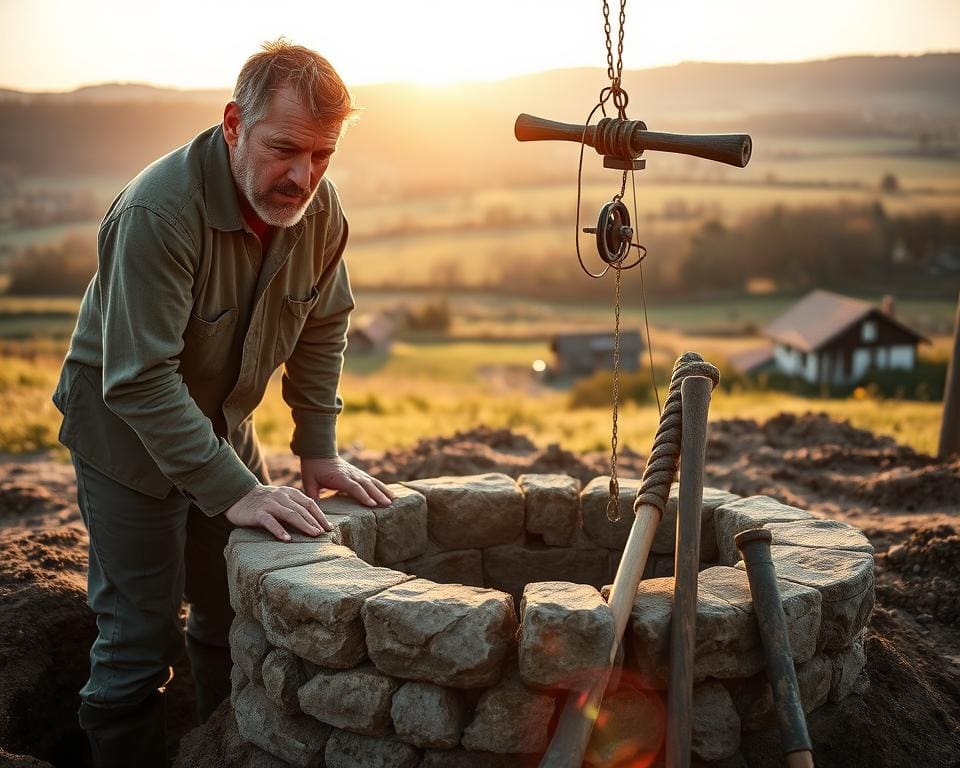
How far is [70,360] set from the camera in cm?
353

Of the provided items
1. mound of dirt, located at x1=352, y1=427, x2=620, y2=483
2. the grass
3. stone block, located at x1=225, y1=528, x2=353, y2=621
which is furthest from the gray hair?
the grass

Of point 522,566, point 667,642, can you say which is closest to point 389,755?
point 667,642

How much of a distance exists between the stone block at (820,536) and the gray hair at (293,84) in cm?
225

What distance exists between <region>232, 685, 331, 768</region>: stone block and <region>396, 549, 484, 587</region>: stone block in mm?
1093

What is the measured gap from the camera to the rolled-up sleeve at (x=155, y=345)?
3105 millimetres

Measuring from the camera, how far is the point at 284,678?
3070 millimetres

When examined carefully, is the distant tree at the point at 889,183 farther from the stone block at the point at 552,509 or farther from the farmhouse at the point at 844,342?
the stone block at the point at 552,509

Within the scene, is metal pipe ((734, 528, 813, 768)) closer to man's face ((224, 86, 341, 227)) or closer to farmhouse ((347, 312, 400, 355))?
man's face ((224, 86, 341, 227))

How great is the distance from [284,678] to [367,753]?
374 mm

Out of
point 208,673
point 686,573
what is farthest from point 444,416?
point 686,573

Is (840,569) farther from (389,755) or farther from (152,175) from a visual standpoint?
(152,175)

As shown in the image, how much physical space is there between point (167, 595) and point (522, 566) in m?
1.66

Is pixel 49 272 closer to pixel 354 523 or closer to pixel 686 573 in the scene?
pixel 354 523

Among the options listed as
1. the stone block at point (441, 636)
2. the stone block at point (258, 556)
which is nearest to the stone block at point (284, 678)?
the stone block at point (258, 556)
